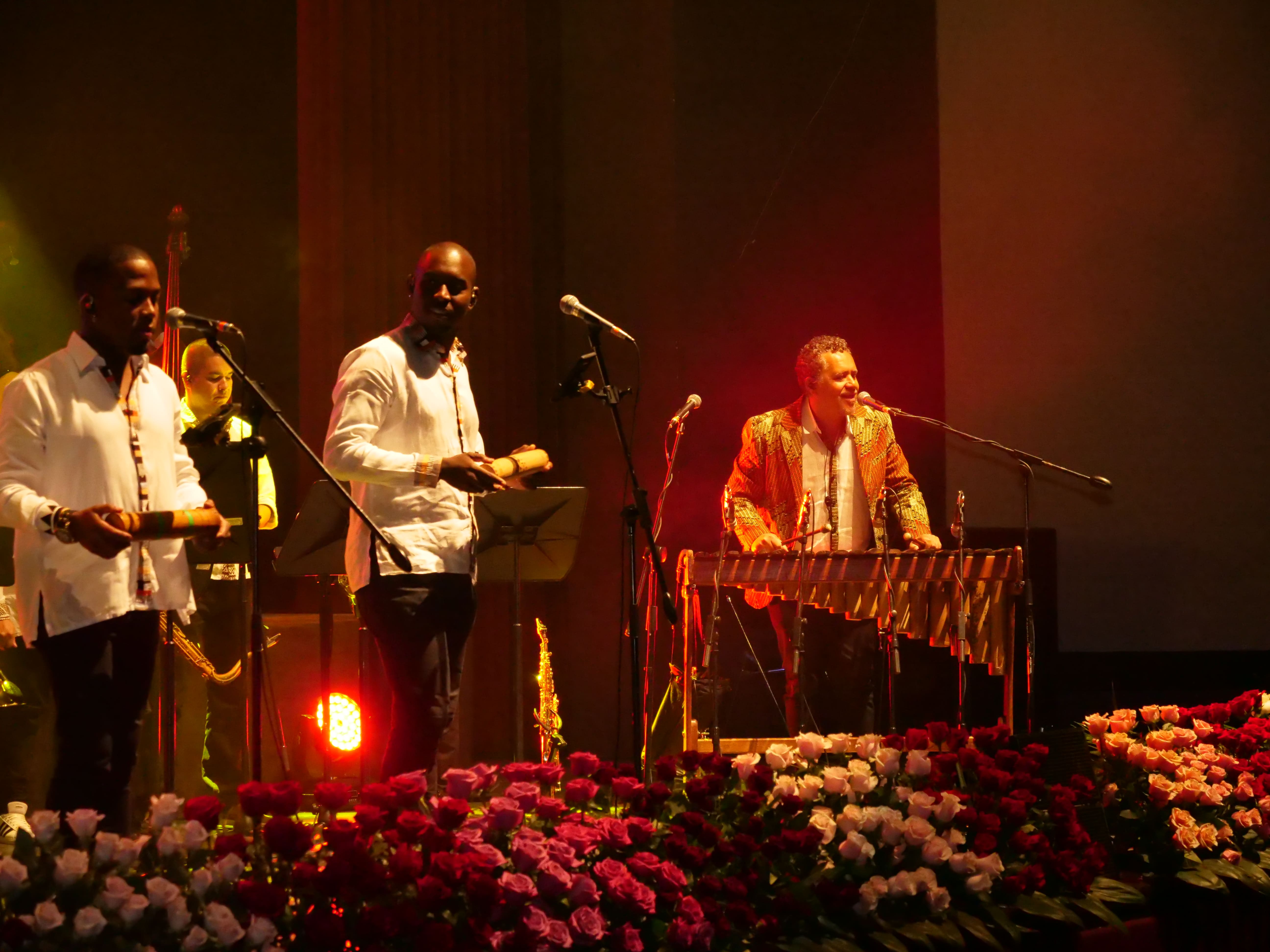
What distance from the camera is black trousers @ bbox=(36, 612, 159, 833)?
3436 millimetres

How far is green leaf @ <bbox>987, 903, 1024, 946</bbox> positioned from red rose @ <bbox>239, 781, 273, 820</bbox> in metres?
1.71

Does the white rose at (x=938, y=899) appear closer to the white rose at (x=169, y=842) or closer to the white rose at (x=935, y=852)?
the white rose at (x=935, y=852)

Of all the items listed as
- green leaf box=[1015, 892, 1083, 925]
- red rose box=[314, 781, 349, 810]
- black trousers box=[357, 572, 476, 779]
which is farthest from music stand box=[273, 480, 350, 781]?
green leaf box=[1015, 892, 1083, 925]

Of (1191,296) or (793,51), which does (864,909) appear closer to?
(793,51)

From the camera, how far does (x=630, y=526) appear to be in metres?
4.23

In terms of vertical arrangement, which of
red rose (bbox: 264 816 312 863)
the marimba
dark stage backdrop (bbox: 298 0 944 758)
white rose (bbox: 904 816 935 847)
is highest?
dark stage backdrop (bbox: 298 0 944 758)

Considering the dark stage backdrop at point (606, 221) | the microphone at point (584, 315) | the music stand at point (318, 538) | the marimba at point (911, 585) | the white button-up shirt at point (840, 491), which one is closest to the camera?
the microphone at point (584, 315)

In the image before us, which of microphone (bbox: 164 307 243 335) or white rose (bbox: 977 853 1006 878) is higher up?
microphone (bbox: 164 307 243 335)

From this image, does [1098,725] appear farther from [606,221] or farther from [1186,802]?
[606,221]

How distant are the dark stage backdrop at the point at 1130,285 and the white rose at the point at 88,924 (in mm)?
6917

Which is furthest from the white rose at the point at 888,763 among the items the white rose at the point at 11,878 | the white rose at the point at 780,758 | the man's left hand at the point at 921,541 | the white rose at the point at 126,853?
the man's left hand at the point at 921,541

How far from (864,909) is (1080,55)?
23.5ft

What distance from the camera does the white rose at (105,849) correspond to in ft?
8.79

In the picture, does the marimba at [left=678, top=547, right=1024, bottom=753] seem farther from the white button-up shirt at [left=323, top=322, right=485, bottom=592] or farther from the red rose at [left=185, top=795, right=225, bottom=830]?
the red rose at [left=185, top=795, right=225, bottom=830]
